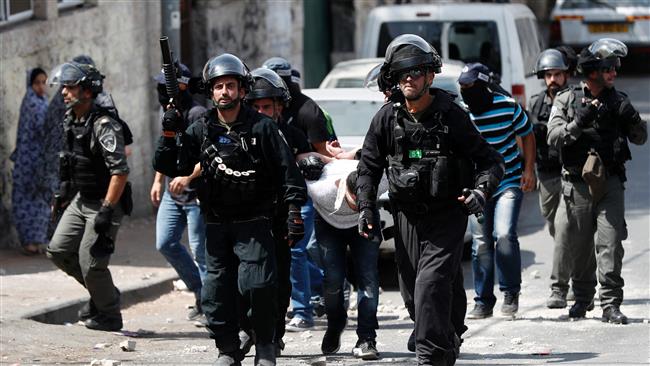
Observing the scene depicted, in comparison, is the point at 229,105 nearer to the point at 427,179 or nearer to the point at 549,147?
the point at 427,179

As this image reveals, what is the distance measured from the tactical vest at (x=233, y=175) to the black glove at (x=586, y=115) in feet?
8.10

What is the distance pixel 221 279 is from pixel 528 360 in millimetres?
1903

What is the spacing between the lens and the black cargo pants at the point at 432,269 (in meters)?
7.11

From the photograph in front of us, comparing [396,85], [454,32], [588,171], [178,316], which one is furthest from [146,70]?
[396,85]

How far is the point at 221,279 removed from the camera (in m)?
7.62

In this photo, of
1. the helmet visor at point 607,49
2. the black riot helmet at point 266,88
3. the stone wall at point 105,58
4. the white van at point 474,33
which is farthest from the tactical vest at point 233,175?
the white van at point 474,33

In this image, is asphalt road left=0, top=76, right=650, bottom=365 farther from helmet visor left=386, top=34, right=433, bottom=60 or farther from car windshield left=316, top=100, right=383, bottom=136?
helmet visor left=386, top=34, right=433, bottom=60

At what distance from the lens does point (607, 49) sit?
30.0ft

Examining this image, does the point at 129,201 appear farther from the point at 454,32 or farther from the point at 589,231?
the point at 454,32

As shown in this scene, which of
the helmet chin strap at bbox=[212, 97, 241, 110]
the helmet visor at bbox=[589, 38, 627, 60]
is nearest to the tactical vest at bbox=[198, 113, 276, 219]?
the helmet chin strap at bbox=[212, 97, 241, 110]

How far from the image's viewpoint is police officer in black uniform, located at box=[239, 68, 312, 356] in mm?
7996

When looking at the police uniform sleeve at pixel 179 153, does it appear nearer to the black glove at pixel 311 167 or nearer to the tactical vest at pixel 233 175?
the tactical vest at pixel 233 175

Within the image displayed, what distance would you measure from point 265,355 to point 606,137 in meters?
2.87

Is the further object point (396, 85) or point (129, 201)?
point (129, 201)
